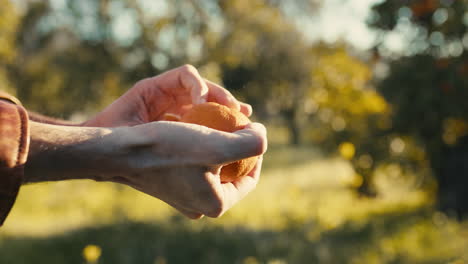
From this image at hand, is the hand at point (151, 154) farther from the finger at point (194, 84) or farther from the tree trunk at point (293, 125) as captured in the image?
the tree trunk at point (293, 125)

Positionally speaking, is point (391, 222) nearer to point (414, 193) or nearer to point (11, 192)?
point (414, 193)

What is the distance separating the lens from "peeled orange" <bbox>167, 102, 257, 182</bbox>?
1664 millimetres

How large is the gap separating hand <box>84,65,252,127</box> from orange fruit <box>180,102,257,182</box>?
205mm

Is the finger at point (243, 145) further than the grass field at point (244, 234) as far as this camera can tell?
No

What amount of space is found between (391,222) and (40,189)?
5.97 meters

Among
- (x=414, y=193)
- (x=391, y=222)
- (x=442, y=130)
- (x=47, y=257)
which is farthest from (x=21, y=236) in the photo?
(x=414, y=193)

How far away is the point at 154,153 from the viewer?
139cm

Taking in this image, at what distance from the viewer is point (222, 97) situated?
1.91 metres

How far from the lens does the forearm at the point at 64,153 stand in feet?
4.34

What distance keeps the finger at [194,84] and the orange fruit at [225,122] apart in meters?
0.12

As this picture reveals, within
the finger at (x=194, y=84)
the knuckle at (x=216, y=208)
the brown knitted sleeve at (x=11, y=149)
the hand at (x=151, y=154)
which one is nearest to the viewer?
the brown knitted sleeve at (x=11, y=149)

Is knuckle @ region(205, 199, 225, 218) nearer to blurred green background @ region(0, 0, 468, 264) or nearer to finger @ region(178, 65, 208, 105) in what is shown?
finger @ region(178, 65, 208, 105)

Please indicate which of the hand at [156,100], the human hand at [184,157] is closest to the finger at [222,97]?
the hand at [156,100]

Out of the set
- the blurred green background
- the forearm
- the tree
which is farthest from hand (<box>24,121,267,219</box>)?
the tree
